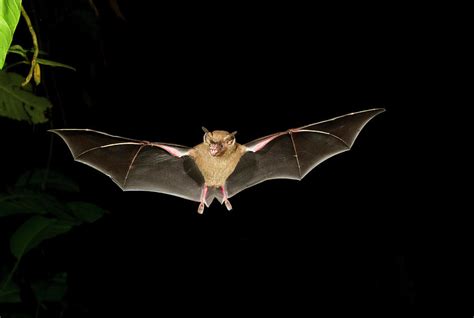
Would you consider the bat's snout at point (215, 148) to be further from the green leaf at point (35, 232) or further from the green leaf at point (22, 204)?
the green leaf at point (22, 204)

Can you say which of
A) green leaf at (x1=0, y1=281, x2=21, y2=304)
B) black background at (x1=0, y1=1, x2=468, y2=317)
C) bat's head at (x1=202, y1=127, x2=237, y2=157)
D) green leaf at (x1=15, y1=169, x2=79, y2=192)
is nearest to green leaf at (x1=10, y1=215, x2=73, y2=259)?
green leaf at (x1=0, y1=281, x2=21, y2=304)

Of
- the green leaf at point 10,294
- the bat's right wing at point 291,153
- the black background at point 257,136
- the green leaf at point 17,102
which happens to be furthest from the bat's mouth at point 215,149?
the black background at point 257,136

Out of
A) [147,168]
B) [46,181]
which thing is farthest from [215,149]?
[46,181]

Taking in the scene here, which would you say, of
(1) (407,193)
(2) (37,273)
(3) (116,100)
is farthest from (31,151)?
(1) (407,193)

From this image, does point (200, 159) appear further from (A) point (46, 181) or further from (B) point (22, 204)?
(A) point (46, 181)

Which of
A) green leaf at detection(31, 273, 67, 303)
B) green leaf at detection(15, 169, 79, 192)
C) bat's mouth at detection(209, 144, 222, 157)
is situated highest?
green leaf at detection(15, 169, 79, 192)

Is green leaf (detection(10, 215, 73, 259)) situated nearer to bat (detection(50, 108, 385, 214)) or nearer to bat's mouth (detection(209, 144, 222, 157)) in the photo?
bat (detection(50, 108, 385, 214))

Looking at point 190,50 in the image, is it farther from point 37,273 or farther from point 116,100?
point 37,273
